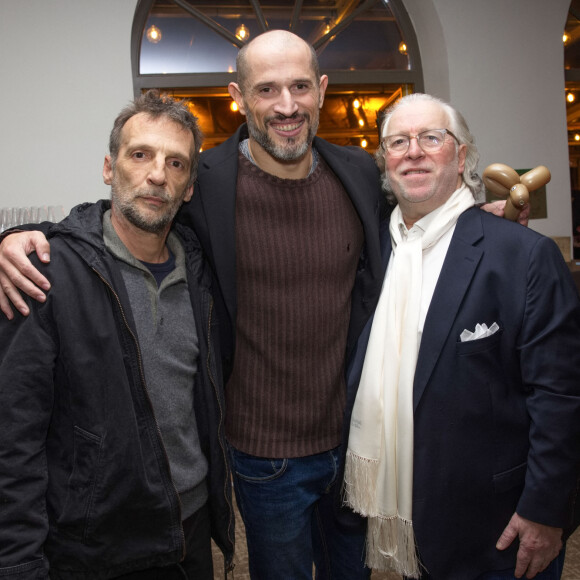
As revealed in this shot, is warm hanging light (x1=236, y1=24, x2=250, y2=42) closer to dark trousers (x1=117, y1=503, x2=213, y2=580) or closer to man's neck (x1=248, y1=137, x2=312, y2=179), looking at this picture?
man's neck (x1=248, y1=137, x2=312, y2=179)

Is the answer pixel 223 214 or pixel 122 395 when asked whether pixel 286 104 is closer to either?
pixel 223 214

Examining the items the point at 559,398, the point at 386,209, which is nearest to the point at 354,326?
the point at 386,209

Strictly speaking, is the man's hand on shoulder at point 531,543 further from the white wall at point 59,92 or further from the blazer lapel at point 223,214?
the white wall at point 59,92

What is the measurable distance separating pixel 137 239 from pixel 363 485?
0.90 m

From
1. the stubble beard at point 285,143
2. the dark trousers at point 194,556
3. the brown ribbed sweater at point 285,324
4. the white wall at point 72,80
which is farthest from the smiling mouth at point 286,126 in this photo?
the white wall at point 72,80

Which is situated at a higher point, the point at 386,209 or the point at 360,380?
the point at 386,209

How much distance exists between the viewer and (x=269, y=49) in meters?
1.53

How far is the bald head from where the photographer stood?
60.1 inches

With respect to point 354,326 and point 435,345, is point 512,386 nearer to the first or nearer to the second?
point 435,345

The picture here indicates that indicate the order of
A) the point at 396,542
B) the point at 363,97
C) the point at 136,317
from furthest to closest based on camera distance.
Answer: the point at 363,97 < the point at 396,542 < the point at 136,317

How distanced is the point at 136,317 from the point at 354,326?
0.65 m

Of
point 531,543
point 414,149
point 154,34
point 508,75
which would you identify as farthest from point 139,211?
point 508,75

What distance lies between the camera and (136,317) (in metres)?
1.25

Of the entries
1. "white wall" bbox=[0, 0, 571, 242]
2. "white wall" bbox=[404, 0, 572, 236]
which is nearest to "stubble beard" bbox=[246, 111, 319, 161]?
"white wall" bbox=[0, 0, 571, 242]
